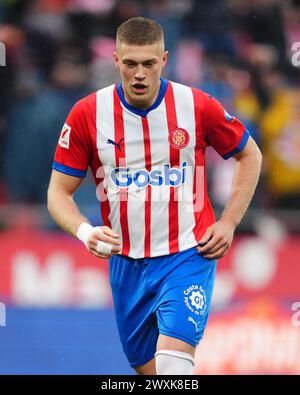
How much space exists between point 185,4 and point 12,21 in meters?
1.56

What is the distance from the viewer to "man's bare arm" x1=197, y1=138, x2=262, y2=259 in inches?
235

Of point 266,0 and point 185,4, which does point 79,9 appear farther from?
point 266,0

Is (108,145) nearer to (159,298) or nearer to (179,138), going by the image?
(179,138)

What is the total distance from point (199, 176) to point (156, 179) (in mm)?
244

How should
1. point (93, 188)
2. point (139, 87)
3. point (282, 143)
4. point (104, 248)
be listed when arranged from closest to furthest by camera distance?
point (104, 248) → point (139, 87) → point (93, 188) → point (282, 143)

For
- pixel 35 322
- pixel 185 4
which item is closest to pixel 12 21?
pixel 185 4

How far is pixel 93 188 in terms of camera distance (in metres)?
9.54

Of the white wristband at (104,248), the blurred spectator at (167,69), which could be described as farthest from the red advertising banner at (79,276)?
the white wristband at (104,248)

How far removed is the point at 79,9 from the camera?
10.4 metres

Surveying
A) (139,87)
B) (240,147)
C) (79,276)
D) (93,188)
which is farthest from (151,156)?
(93,188)

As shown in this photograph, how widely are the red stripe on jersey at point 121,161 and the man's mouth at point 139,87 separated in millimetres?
237

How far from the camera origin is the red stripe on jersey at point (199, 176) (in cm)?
599

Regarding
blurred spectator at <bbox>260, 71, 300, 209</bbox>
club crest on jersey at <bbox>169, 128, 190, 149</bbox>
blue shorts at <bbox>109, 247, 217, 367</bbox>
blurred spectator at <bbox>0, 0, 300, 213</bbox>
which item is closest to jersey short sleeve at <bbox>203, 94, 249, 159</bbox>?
club crest on jersey at <bbox>169, 128, 190, 149</bbox>

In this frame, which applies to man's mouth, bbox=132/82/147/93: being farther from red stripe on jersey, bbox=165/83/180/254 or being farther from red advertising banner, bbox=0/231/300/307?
red advertising banner, bbox=0/231/300/307
